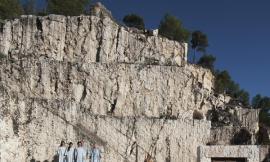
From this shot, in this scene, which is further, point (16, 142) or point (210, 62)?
point (210, 62)

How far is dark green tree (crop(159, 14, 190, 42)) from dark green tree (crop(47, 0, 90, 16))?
9452mm

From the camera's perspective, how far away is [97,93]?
112 ft

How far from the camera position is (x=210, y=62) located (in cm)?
6059

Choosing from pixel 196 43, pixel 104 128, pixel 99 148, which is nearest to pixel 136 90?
pixel 104 128

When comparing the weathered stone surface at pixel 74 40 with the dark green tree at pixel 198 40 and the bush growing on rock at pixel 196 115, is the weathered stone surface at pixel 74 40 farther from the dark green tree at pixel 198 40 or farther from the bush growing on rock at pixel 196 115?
the dark green tree at pixel 198 40

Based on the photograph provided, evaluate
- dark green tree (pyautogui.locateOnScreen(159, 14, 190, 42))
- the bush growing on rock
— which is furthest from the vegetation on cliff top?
the bush growing on rock

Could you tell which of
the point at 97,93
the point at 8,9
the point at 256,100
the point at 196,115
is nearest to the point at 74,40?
the point at 97,93

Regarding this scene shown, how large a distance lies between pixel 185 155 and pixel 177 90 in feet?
20.7

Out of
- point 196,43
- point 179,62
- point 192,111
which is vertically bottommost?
point 192,111

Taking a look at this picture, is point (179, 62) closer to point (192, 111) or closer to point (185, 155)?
point (192, 111)

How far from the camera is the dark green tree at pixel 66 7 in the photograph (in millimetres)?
48719

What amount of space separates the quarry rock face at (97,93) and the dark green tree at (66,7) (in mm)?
6545

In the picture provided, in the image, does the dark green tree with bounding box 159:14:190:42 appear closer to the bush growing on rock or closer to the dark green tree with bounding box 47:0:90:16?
the dark green tree with bounding box 47:0:90:16

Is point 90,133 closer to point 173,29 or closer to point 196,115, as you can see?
point 196,115
